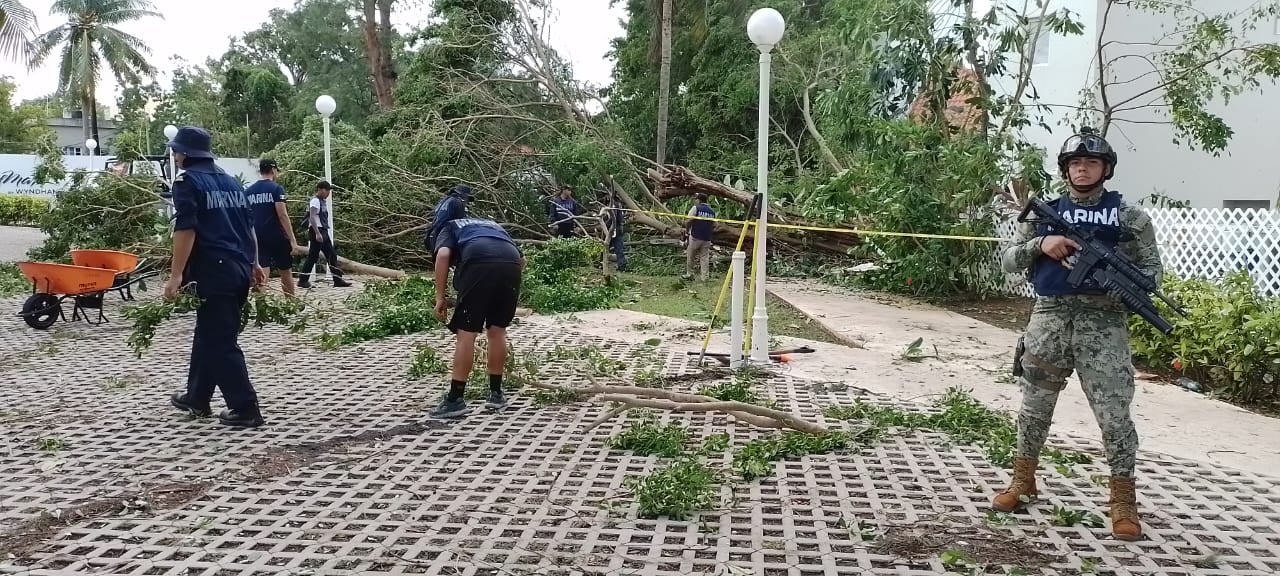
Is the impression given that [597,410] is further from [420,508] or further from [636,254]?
[636,254]

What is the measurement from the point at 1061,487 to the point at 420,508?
296cm

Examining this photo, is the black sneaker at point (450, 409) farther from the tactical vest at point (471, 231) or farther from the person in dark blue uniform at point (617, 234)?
the person in dark blue uniform at point (617, 234)

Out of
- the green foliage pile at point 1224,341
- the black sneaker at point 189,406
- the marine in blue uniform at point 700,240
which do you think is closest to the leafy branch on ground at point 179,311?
the black sneaker at point 189,406

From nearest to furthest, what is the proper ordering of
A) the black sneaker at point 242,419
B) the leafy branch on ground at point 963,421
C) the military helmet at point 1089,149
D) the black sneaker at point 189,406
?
the military helmet at point 1089,149 < the leafy branch on ground at point 963,421 < the black sneaker at point 242,419 < the black sneaker at point 189,406

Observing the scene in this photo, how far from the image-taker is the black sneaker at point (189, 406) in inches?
209

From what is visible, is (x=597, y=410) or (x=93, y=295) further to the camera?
(x=93, y=295)

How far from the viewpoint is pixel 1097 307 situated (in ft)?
11.7

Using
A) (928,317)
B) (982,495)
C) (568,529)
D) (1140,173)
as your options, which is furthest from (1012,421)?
(1140,173)

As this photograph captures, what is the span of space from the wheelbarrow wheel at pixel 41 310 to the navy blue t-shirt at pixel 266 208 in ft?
6.33

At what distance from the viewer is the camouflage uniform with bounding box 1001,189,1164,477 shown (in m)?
3.52

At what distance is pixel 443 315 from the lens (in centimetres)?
539

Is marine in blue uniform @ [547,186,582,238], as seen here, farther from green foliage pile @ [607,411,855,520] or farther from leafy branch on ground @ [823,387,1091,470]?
green foliage pile @ [607,411,855,520]

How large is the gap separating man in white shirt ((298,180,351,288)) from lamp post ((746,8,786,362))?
21.5ft

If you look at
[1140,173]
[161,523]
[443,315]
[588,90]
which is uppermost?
[588,90]
